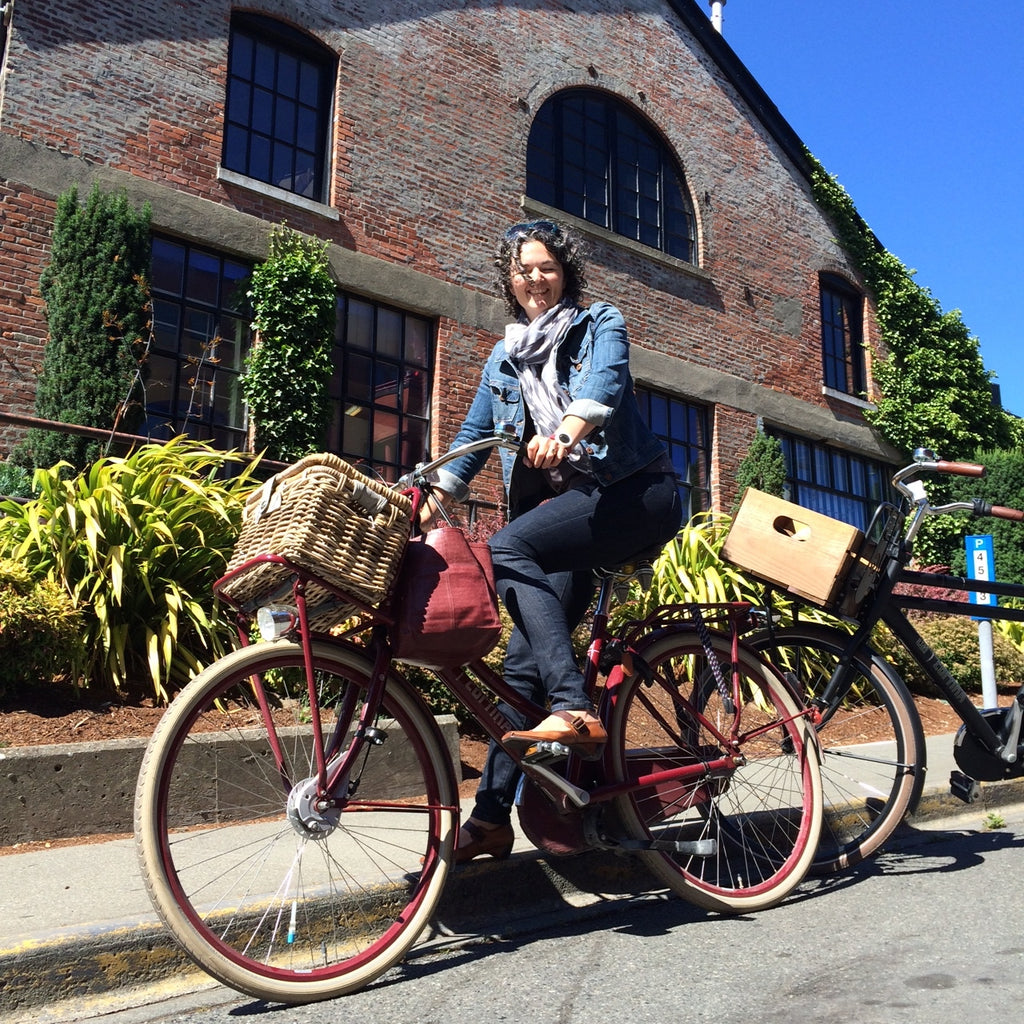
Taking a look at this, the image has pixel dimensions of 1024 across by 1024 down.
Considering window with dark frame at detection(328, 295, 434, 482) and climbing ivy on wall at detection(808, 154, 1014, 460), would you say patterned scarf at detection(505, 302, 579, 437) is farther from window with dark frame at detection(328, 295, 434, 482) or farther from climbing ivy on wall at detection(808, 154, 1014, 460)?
climbing ivy on wall at detection(808, 154, 1014, 460)

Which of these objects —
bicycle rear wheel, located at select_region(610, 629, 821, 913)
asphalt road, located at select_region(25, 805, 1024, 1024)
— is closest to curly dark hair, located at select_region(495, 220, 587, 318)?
bicycle rear wheel, located at select_region(610, 629, 821, 913)

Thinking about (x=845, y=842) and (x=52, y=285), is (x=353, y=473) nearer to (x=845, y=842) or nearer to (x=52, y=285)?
(x=845, y=842)

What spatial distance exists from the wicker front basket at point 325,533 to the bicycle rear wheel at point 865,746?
1.77m

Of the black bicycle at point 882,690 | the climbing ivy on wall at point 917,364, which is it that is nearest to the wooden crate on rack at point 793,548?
the black bicycle at point 882,690

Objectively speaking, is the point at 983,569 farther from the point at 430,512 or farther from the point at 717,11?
the point at 717,11

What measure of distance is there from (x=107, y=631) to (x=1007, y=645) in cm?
913

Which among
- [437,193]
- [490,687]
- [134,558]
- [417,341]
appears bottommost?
[490,687]

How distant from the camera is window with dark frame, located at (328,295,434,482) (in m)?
11.2

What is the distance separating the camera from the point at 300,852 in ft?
8.70

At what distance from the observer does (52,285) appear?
923 cm

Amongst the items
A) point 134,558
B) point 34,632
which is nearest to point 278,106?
point 134,558

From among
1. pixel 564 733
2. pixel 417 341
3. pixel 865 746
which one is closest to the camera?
pixel 564 733

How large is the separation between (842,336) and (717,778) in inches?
597

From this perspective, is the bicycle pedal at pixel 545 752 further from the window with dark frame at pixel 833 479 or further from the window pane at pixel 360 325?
the window with dark frame at pixel 833 479
